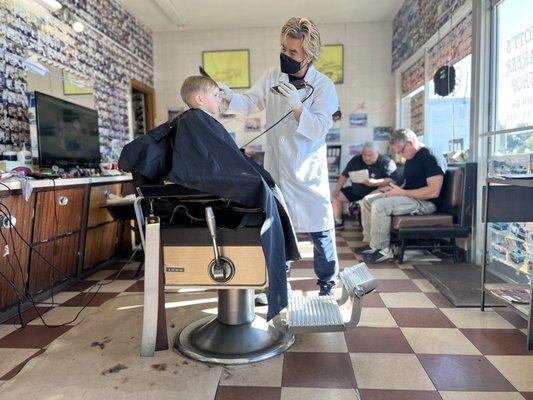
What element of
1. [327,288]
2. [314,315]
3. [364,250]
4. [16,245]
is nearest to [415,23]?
[364,250]

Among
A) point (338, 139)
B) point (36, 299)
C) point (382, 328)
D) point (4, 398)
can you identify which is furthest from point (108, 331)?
point (338, 139)

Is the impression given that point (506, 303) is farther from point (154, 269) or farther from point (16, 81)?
point (16, 81)

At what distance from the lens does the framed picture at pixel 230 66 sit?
21.1 ft

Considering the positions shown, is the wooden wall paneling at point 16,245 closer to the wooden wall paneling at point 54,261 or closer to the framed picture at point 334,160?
the wooden wall paneling at point 54,261

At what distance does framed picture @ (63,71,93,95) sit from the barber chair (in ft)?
9.20

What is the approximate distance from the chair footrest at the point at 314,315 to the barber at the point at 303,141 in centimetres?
21

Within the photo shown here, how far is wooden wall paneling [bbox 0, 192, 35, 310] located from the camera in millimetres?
2385

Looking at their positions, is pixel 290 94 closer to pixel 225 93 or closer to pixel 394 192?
pixel 225 93

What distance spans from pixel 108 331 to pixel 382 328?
4.58 ft

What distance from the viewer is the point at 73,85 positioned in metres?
4.11

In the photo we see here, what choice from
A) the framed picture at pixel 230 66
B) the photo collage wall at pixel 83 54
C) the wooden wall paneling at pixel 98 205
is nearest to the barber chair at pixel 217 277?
the wooden wall paneling at pixel 98 205

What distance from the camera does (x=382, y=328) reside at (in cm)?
217

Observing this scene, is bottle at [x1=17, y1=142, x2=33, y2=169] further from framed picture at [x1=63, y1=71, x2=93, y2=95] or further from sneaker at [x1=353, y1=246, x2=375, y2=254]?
sneaker at [x1=353, y1=246, x2=375, y2=254]

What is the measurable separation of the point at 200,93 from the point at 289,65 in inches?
23.0
